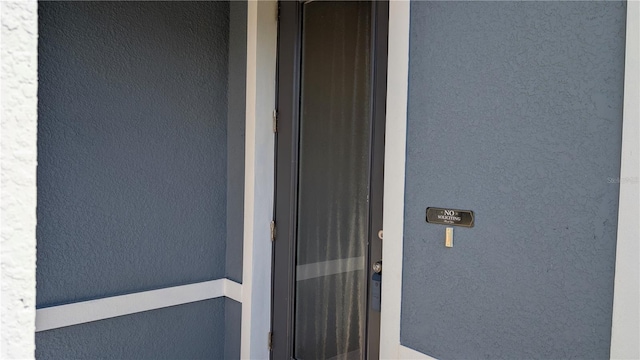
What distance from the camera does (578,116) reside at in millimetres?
1409

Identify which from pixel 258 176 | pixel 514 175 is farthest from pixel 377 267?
pixel 258 176

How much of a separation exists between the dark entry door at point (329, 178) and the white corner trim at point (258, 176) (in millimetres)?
57

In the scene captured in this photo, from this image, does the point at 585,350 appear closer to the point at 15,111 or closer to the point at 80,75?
the point at 15,111

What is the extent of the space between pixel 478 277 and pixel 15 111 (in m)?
1.50

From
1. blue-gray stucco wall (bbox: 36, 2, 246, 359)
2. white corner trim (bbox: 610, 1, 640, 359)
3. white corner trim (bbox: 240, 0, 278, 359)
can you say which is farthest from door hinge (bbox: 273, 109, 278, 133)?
white corner trim (bbox: 610, 1, 640, 359)

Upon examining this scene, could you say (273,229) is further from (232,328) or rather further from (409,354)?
(409,354)

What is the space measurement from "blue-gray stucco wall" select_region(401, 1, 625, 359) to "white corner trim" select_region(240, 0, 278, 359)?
101cm

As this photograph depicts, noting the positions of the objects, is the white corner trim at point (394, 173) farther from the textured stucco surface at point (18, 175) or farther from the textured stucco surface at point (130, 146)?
the textured stucco surface at point (18, 175)

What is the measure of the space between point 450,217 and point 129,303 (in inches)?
69.2

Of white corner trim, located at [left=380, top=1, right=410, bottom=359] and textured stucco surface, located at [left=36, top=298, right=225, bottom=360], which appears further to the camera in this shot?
textured stucco surface, located at [left=36, top=298, right=225, bottom=360]

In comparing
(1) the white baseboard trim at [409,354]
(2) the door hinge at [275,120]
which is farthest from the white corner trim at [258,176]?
(1) the white baseboard trim at [409,354]

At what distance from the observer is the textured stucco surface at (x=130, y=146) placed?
2.25 metres

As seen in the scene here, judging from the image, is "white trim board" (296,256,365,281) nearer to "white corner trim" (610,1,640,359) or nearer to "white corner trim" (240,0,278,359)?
"white corner trim" (240,0,278,359)

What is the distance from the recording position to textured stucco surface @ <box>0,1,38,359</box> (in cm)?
51
